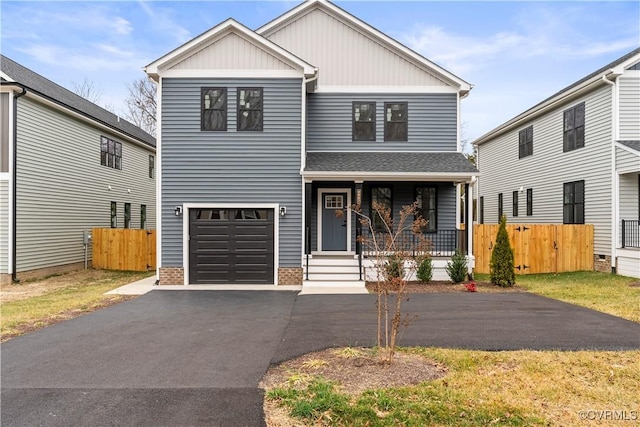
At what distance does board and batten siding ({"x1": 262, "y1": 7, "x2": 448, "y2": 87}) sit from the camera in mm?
13578

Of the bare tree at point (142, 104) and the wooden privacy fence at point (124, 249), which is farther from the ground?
the bare tree at point (142, 104)

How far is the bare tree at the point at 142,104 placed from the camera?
105ft

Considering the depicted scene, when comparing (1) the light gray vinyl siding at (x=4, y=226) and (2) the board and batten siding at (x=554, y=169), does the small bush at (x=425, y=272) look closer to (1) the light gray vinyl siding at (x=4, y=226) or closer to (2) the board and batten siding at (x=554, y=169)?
(2) the board and batten siding at (x=554, y=169)

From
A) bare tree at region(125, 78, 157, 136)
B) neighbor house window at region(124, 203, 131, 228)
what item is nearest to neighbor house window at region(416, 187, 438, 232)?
neighbor house window at region(124, 203, 131, 228)

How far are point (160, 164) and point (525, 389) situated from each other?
10.7m

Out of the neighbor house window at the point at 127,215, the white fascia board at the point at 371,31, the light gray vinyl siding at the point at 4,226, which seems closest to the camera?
the light gray vinyl siding at the point at 4,226

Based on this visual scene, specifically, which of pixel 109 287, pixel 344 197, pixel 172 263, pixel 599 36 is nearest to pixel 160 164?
pixel 172 263

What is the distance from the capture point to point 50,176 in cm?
1429

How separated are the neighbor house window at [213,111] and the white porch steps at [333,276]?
15.8ft

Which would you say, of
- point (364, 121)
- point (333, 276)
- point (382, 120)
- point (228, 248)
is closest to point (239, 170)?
point (228, 248)

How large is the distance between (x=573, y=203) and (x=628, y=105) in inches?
152

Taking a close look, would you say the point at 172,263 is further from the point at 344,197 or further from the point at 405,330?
the point at 405,330

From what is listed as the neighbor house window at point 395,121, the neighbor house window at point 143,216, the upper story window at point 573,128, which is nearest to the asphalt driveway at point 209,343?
the neighbor house window at point 395,121

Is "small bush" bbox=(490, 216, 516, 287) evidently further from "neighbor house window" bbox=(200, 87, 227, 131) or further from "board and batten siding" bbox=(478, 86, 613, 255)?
"neighbor house window" bbox=(200, 87, 227, 131)
